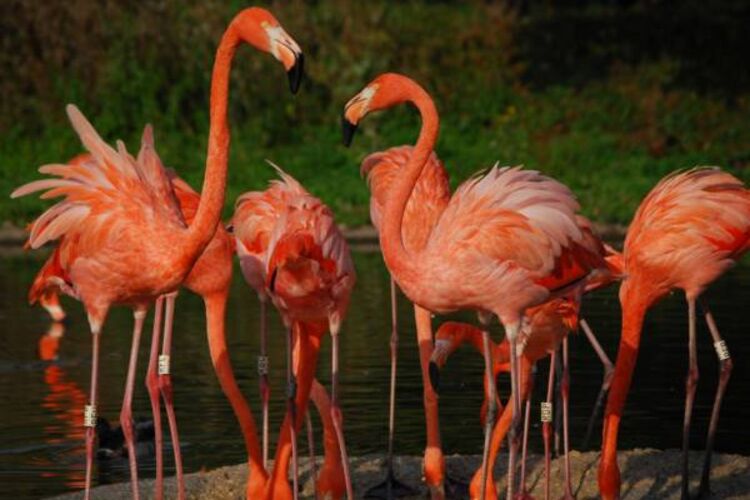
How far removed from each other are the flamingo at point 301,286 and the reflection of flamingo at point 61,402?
40.0 inches

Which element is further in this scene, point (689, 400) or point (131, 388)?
point (689, 400)

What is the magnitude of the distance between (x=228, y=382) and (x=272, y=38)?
166cm

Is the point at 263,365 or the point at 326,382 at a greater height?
the point at 263,365

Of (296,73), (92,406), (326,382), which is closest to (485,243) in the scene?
(296,73)

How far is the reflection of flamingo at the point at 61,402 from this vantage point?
8.55 meters

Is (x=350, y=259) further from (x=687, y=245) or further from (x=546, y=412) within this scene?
(x=687, y=245)

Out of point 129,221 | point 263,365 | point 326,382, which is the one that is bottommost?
point 326,382

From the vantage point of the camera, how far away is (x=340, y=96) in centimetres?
2062

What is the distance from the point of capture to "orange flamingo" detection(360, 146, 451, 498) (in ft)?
24.3

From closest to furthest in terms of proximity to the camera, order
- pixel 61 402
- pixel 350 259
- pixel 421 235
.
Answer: pixel 350 259 → pixel 421 235 → pixel 61 402

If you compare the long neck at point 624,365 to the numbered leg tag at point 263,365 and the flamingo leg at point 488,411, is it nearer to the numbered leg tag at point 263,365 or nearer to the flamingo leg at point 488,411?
the flamingo leg at point 488,411

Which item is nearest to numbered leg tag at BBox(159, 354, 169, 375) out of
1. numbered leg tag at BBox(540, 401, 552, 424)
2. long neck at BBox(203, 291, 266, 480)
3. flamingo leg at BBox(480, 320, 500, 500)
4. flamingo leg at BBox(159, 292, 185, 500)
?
flamingo leg at BBox(159, 292, 185, 500)

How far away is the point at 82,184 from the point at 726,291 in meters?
7.70

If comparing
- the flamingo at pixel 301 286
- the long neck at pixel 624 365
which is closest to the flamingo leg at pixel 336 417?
the flamingo at pixel 301 286
